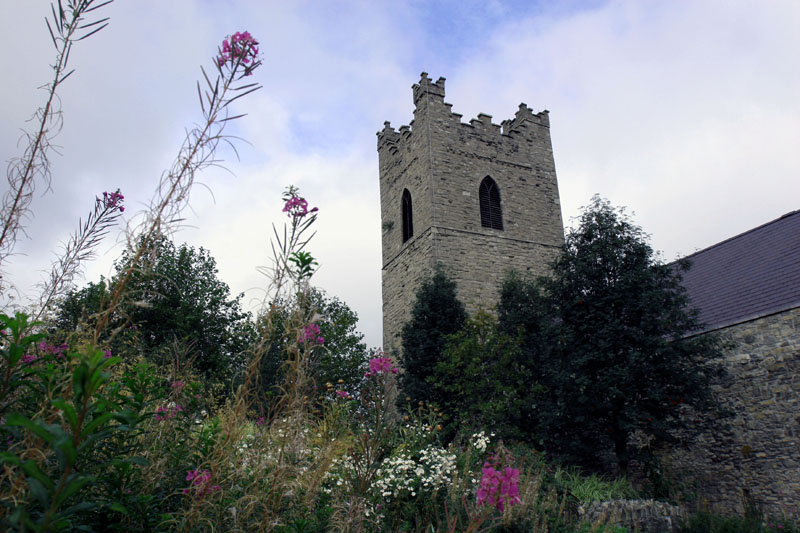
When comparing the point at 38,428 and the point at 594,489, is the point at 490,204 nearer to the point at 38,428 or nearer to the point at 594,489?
the point at 594,489

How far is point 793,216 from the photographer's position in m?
13.2

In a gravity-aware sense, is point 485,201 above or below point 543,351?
above

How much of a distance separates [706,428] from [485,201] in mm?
10330

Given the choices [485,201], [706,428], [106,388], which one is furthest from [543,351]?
[106,388]

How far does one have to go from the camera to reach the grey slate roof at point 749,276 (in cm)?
1095

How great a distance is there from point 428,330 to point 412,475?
7788 millimetres

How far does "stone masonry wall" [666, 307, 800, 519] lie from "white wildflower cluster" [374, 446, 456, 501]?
6.18 metres

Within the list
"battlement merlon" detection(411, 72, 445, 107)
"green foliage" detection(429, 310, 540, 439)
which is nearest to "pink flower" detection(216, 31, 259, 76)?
"green foliage" detection(429, 310, 540, 439)

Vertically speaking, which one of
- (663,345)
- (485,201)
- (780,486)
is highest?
(485,201)

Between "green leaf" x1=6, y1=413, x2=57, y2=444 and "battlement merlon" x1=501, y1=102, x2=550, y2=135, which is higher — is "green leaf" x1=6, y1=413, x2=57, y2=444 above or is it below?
below

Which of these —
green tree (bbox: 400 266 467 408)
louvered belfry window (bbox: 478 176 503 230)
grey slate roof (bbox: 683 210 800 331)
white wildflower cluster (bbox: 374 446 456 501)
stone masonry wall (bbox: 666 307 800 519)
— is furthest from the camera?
louvered belfry window (bbox: 478 176 503 230)

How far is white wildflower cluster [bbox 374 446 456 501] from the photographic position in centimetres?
625

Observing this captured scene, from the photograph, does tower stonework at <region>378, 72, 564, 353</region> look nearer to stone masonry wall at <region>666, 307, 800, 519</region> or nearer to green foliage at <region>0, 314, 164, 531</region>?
stone masonry wall at <region>666, 307, 800, 519</region>

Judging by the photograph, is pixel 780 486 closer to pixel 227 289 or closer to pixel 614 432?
pixel 614 432
